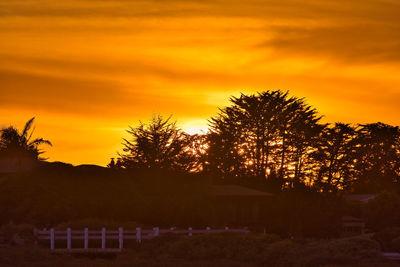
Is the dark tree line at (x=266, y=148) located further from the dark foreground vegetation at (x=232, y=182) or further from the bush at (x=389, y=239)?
the bush at (x=389, y=239)

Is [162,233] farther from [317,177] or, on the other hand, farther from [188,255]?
[317,177]

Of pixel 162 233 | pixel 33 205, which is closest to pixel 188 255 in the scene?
pixel 162 233

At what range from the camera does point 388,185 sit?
4008 inches

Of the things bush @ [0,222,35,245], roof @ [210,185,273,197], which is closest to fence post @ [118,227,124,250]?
bush @ [0,222,35,245]

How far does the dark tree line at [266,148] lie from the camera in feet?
273

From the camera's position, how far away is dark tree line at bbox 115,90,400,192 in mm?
83062

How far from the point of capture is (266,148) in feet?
303

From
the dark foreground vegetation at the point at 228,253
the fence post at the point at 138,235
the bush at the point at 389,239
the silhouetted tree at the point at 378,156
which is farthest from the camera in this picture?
the silhouetted tree at the point at 378,156

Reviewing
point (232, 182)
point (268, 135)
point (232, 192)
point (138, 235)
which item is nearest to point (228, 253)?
point (138, 235)

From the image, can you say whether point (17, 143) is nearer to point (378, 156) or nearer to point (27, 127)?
point (27, 127)

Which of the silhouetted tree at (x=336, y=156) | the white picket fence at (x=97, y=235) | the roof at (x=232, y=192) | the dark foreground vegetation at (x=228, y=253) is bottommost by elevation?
the dark foreground vegetation at (x=228, y=253)

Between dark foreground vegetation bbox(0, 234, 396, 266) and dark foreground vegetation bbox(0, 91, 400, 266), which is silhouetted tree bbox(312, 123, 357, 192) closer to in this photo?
dark foreground vegetation bbox(0, 91, 400, 266)

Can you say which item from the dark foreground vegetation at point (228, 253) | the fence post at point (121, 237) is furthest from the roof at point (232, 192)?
the dark foreground vegetation at point (228, 253)

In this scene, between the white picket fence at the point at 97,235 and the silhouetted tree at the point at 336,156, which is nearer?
the white picket fence at the point at 97,235
